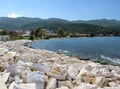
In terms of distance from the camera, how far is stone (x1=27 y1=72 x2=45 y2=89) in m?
7.09

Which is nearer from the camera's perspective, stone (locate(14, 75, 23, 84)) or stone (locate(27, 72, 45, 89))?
stone (locate(27, 72, 45, 89))

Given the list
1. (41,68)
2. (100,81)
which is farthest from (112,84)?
(41,68)

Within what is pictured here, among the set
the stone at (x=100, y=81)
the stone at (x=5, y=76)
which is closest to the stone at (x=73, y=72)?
the stone at (x=100, y=81)

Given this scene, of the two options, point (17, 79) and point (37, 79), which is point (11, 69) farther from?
point (37, 79)

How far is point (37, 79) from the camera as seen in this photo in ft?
23.5

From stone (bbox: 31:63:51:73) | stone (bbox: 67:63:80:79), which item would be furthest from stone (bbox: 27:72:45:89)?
stone (bbox: 67:63:80:79)

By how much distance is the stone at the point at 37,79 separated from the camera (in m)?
7.09

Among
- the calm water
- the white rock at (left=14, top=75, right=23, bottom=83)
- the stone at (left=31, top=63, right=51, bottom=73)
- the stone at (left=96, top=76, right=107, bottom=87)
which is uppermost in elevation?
the stone at (left=31, top=63, right=51, bottom=73)

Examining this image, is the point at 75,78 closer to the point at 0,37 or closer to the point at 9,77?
the point at 9,77

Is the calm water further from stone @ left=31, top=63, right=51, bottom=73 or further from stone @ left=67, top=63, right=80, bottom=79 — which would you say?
stone @ left=31, top=63, right=51, bottom=73

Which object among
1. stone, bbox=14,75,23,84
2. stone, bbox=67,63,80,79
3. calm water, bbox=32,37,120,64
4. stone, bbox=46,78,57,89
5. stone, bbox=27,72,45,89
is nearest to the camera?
stone, bbox=27,72,45,89

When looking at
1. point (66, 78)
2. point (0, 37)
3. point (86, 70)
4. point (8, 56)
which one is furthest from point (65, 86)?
point (0, 37)

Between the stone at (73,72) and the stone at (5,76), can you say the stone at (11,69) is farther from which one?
the stone at (73,72)

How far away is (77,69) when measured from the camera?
29.0 ft
